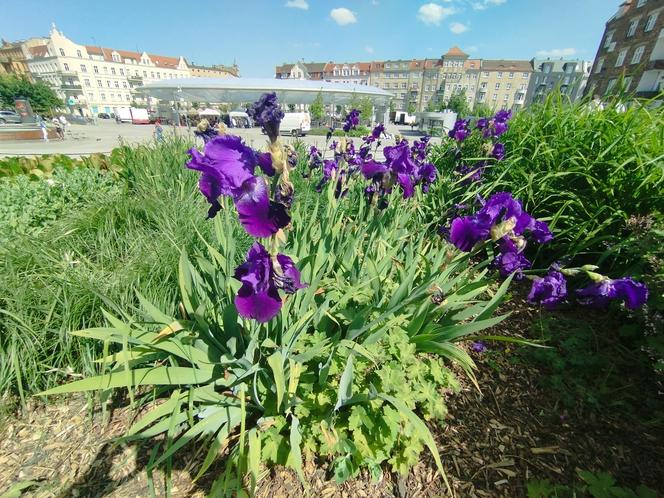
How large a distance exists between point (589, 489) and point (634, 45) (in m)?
41.9

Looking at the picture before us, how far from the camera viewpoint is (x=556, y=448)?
1573 mm

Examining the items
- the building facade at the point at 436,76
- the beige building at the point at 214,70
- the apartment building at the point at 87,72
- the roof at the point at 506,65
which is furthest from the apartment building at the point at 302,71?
the roof at the point at 506,65

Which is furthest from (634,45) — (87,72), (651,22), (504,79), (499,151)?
(87,72)

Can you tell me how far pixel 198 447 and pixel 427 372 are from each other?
4.15ft

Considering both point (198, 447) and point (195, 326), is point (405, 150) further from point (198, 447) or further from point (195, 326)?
point (198, 447)

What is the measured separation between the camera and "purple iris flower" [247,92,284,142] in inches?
40.9

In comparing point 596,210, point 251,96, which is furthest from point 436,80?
point 596,210

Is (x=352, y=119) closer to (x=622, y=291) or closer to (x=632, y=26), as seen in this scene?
(x=622, y=291)

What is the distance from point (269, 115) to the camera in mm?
1064

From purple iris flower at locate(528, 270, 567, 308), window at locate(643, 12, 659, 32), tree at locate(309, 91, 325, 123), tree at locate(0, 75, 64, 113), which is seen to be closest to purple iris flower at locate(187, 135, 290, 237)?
purple iris flower at locate(528, 270, 567, 308)

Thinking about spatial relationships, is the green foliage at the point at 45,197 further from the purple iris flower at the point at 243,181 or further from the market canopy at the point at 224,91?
the market canopy at the point at 224,91

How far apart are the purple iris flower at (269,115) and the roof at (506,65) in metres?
95.9

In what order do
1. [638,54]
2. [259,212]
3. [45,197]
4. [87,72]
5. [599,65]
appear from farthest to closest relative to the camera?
1. [87,72]
2. [599,65]
3. [638,54]
4. [45,197]
5. [259,212]

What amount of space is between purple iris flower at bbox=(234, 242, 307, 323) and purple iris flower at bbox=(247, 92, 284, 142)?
41cm
